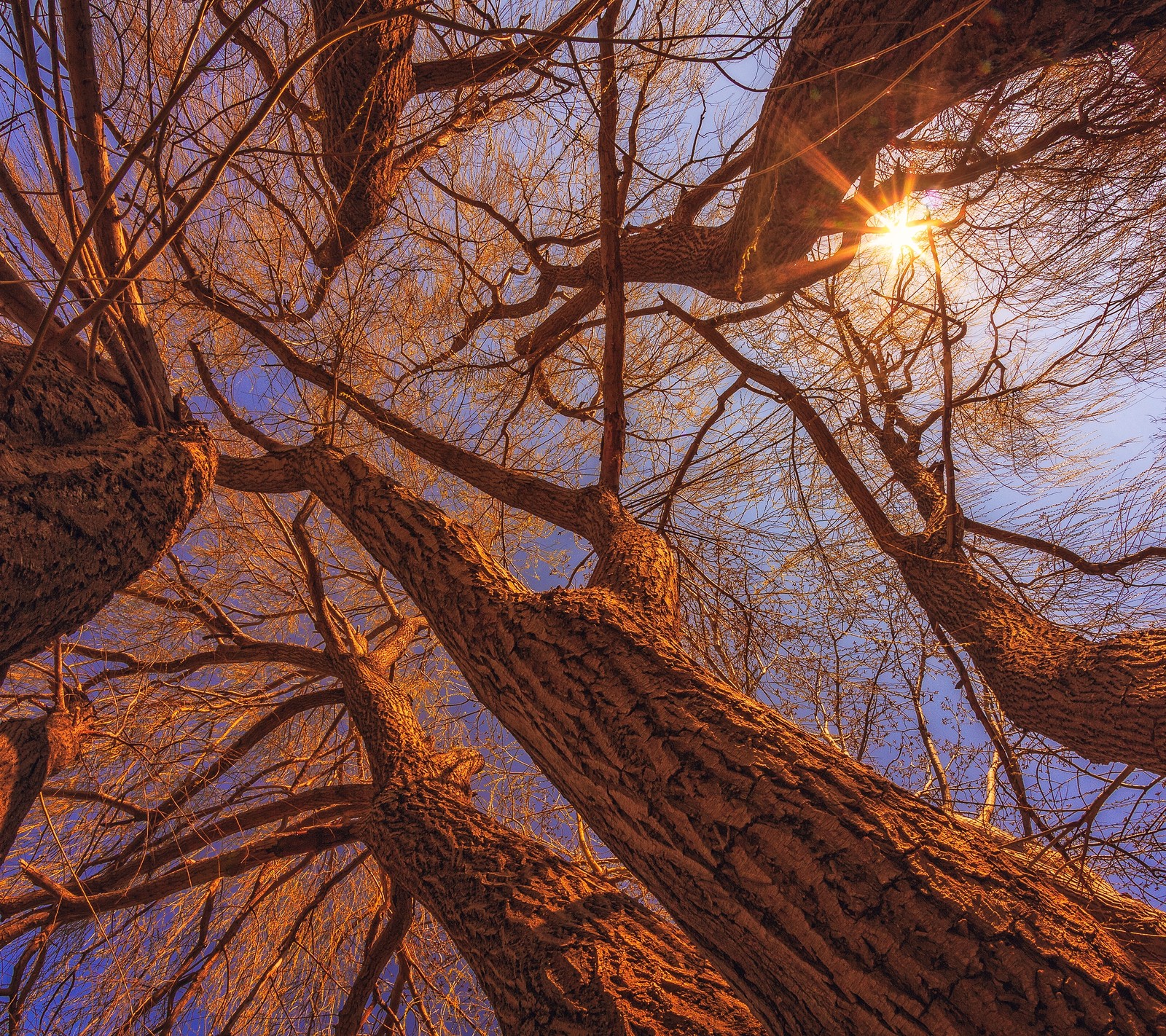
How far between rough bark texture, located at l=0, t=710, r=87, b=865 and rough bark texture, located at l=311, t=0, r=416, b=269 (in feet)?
6.18

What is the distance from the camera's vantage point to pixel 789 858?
0.82m

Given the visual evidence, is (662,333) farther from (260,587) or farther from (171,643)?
(171,643)

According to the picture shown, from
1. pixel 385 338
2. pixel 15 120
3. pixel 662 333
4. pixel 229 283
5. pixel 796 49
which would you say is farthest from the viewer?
pixel 662 333

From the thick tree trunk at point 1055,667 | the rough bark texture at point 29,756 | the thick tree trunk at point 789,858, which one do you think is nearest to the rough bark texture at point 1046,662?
the thick tree trunk at point 1055,667

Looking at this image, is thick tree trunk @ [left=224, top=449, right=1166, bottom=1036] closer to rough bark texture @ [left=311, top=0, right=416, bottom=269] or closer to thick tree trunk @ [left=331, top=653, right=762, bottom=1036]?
thick tree trunk @ [left=331, top=653, right=762, bottom=1036]

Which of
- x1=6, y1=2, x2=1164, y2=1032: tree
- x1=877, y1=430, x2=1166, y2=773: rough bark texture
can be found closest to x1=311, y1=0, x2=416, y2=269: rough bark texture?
x1=6, y1=2, x2=1164, y2=1032: tree

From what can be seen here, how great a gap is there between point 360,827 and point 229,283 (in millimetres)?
1759

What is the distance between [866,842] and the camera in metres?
0.81

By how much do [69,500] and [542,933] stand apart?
1.14 meters

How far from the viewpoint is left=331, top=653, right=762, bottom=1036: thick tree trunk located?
0.95 metres

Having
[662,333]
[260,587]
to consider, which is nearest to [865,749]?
[662,333]

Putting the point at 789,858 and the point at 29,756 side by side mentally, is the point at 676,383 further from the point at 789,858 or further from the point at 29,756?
the point at 29,756

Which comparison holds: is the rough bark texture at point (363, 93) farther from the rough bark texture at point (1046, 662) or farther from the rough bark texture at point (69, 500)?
the rough bark texture at point (1046, 662)

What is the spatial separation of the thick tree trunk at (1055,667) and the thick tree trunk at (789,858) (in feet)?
1.73
